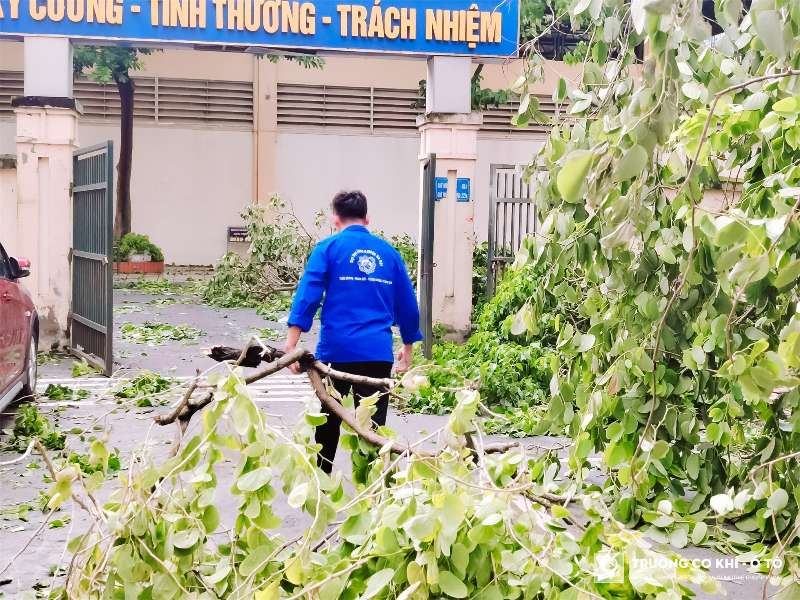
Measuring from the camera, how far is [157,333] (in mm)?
14789

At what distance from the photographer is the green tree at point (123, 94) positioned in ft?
Answer: 73.8

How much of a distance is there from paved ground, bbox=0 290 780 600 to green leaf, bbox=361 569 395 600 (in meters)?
0.89

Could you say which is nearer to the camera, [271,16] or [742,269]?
[742,269]

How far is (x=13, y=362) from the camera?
8.61m

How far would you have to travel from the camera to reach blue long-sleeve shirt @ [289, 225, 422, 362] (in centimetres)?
620

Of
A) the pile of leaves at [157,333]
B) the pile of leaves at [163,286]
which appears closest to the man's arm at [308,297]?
the pile of leaves at [157,333]

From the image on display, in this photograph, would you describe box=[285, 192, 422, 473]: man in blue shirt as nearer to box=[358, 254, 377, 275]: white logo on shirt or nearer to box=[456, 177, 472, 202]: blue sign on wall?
Result: box=[358, 254, 377, 275]: white logo on shirt

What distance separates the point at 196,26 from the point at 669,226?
8.32 metres

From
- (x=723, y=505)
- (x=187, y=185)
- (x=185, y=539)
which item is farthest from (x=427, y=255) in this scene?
(x=187, y=185)

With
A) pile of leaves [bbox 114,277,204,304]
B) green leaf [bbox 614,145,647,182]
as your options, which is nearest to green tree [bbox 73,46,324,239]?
pile of leaves [bbox 114,277,204,304]

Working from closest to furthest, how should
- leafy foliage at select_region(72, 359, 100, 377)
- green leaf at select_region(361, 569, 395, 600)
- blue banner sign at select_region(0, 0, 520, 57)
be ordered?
green leaf at select_region(361, 569, 395, 600) → leafy foliage at select_region(72, 359, 100, 377) → blue banner sign at select_region(0, 0, 520, 57)

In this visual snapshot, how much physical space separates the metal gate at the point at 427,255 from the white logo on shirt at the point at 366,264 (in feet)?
17.4

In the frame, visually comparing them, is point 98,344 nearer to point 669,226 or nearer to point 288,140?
point 669,226

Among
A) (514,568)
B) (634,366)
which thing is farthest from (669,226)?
(514,568)
